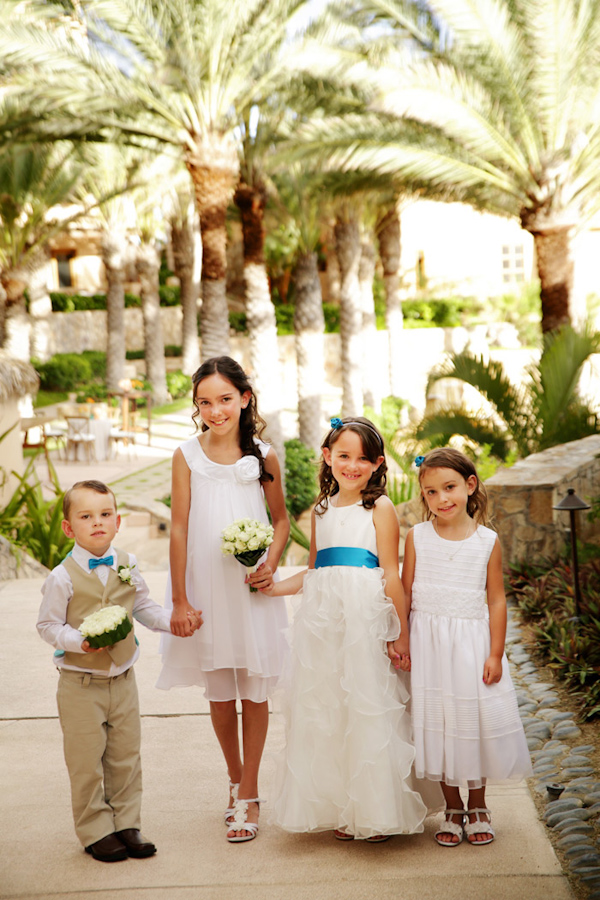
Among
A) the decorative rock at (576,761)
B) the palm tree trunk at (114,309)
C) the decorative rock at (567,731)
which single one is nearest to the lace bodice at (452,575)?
the decorative rock at (576,761)

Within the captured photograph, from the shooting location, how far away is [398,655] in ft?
9.85

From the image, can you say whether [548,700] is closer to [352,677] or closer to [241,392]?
[352,677]

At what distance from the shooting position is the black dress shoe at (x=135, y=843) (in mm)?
2971

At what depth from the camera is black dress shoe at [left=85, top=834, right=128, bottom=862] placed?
2930 millimetres

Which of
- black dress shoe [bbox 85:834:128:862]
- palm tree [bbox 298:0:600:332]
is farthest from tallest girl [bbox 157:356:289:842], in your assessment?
palm tree [bbox 298:0:600:332]

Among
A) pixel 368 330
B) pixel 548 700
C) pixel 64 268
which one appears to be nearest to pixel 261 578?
pixel 548 700

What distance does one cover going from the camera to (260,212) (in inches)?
614

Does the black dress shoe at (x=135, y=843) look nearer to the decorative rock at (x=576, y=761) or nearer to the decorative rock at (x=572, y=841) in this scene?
the decorative rock at (x=572, y=841)

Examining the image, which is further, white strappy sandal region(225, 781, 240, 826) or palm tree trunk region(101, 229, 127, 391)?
palm tree trunk region(101, 229, 127, 391)

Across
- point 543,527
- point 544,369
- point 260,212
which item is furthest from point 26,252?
point 543,527

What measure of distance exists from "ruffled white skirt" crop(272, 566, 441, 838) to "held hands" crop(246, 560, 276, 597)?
184 millimetres

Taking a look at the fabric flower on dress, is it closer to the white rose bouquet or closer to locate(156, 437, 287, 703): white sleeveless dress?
locate(156, 437, 287, 703): white sleeveless dress

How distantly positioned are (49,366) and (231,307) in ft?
31.9

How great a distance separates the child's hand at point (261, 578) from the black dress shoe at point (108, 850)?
0.92 metres
